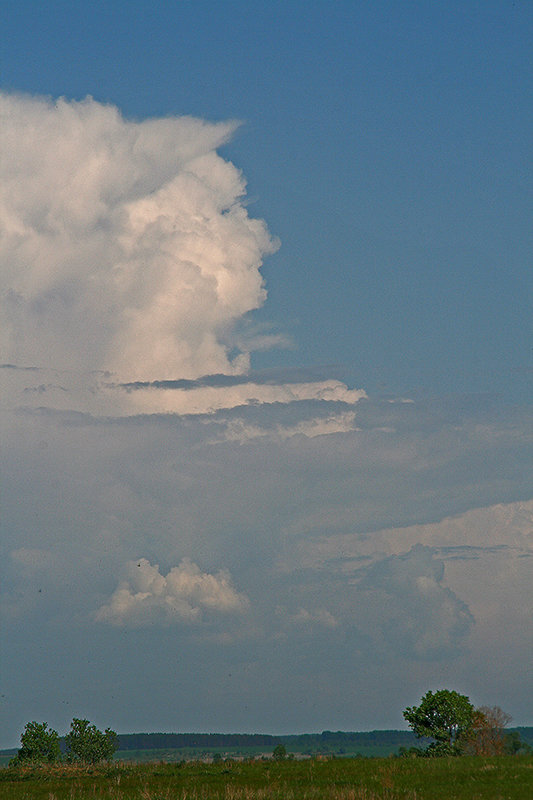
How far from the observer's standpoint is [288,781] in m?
65.8

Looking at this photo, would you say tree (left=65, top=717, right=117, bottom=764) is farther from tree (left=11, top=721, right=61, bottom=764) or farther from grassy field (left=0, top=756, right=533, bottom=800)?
grassy field (left=0, top=756, right=533, bottom=800)

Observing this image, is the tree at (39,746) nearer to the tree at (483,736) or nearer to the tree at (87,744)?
the tree at (87,744)

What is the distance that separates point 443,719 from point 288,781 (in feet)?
169

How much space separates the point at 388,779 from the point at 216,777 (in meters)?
20.0

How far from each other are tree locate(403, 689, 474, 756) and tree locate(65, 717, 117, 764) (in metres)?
48.8

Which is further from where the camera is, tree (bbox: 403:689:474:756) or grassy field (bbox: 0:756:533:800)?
tree (bbox: 403:689:474:756)

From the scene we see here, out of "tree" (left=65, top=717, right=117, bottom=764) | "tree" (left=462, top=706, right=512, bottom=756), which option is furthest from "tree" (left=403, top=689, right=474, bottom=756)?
"tree" (left=65, top=717, right=117, bottom=764)

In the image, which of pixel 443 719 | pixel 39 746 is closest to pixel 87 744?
pixel 39 746

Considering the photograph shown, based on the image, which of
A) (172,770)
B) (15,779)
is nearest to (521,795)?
(172,770)

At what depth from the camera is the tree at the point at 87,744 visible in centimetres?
12688

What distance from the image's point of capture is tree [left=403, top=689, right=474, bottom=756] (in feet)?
358

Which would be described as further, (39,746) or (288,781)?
(39,746)

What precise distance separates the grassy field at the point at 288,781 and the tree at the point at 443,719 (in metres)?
29.9

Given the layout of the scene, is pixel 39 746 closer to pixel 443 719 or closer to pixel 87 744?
pixel 87 744
